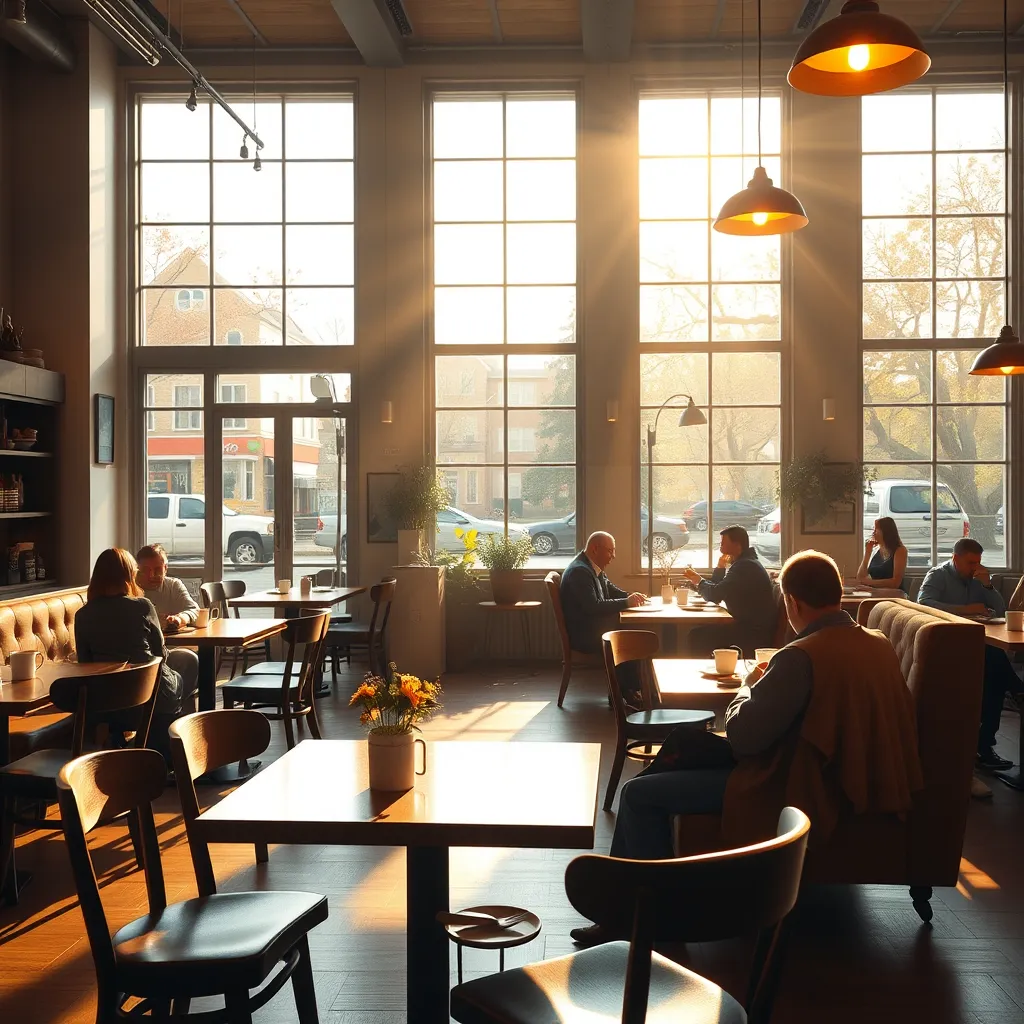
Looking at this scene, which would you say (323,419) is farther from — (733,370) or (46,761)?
(46,761)

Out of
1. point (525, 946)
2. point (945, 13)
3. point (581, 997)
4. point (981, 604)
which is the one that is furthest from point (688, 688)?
point (945, 13)

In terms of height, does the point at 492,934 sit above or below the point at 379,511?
below

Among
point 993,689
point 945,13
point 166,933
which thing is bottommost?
point 993,689

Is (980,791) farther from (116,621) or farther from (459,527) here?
(459,527)

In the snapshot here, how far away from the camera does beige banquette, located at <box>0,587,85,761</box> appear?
195 inches

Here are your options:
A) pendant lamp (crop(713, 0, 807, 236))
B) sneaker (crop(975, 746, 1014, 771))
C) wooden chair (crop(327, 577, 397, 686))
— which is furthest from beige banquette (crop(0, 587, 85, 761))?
sneaker (crop(975, 746, 1014, 771))

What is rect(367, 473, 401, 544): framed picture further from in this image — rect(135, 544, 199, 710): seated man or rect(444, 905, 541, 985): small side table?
rect(444, 905, 541, 985): small side table

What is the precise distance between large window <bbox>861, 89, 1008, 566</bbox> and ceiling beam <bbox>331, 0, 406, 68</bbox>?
4.72 m

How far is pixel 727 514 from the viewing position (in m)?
10.4

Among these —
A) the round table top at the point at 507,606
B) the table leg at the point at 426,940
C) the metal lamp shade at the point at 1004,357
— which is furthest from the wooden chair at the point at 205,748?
the round table top at the point at 507,606

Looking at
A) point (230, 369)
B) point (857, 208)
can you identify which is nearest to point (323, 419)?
point (230, 369)

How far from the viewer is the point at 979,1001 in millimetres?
3156

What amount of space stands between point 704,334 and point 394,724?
8.41 metres

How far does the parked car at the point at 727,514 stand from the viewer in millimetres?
10375
